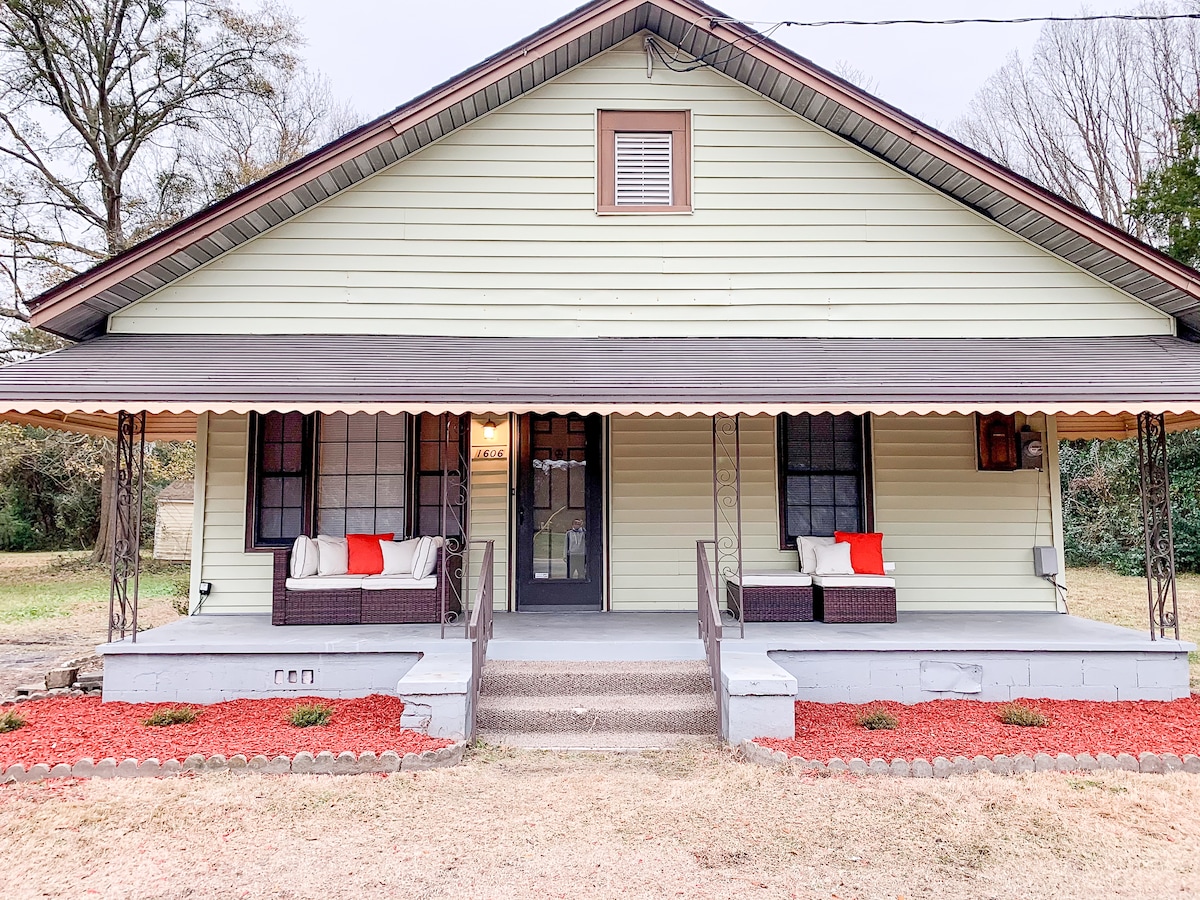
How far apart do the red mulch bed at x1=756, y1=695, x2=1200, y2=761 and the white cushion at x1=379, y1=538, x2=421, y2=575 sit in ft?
12.0

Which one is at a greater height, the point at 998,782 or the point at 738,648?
the point at 738,648

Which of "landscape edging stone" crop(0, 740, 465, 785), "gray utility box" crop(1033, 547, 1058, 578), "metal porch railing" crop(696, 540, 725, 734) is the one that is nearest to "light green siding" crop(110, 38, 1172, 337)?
"gray utility box" crop(1033, 547, 1058, 578)

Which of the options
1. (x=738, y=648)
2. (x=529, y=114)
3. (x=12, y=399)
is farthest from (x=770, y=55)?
(x=12, y=399)

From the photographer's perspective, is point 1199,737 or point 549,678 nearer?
point 1199,737

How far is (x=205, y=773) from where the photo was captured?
4.73m

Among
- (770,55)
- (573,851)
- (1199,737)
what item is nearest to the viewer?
(573,851)

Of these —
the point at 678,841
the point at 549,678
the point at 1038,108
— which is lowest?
the point at 678,841

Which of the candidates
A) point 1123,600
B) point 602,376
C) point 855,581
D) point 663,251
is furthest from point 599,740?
point 1123,600

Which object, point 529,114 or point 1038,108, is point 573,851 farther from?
point 1038,108

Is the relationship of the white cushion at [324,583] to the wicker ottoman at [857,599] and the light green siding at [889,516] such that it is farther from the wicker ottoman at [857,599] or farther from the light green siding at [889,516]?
the wicker ottoman at [857,599]

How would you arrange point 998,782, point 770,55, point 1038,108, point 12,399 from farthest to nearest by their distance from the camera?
1. point 1038,108
2. point 770,55
3. point 12,399
4. point 998,782

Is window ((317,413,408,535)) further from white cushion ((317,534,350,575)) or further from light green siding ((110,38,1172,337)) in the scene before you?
light green siding ((110,38,1172,337))

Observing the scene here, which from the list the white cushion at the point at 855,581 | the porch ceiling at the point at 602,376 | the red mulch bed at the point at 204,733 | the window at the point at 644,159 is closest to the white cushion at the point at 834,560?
the white cushion at the point at 855,581

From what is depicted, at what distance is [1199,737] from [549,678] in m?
4.48
